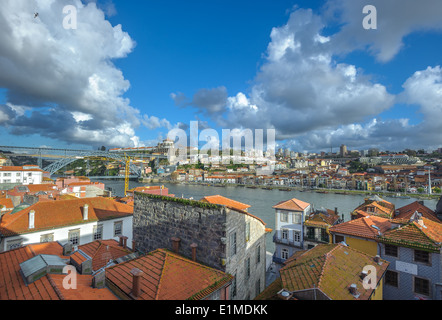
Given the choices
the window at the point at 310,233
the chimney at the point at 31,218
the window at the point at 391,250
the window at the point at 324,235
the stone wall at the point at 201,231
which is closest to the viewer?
the stone wall at the point at 201,231

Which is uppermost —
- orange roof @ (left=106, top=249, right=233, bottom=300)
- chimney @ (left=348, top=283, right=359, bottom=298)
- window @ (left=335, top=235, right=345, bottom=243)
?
orange roof @ (left=106, top=249, right=233, bottom=300)

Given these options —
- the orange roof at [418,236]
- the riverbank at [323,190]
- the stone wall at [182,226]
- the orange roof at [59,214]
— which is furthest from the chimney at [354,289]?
the riverbank at [323,190]

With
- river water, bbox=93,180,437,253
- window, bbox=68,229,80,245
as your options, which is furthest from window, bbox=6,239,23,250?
river water, bbox=93,180,437,253

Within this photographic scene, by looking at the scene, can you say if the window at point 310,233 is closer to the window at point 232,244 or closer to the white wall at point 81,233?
the window at point 232,244

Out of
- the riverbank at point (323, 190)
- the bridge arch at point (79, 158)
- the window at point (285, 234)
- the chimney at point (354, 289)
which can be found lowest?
the riverbank at point (323, 190)

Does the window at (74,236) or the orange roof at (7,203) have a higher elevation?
the orange roof at (7,203)

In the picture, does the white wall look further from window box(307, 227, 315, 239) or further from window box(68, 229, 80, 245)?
window box(307, 227, 315, 239)
